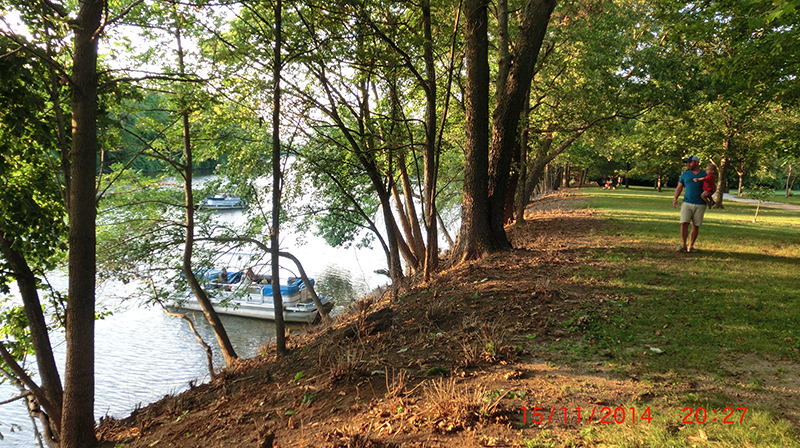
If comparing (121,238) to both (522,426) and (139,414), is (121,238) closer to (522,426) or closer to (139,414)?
(139,414)

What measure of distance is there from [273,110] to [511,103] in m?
4.29

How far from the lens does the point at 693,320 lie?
462cm

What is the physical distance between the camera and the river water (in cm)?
1245

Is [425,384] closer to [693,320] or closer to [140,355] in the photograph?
[693,320]

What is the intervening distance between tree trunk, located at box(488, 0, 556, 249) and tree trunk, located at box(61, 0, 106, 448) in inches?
237

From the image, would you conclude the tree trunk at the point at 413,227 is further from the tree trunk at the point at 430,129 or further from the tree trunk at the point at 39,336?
the tree trunk at the point at 39,336

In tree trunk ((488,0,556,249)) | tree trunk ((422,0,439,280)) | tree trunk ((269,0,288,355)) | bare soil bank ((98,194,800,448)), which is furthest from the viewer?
tree trunk ((488,0,556,249))

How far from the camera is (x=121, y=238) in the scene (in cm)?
980

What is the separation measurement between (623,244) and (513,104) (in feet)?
13.3

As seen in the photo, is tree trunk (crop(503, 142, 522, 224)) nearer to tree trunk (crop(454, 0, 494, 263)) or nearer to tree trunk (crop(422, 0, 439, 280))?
tree trunk (crop(454, 0, 494, 263))

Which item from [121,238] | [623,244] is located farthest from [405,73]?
[121,238]

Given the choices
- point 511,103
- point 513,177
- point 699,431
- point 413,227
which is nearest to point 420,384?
point 699,431

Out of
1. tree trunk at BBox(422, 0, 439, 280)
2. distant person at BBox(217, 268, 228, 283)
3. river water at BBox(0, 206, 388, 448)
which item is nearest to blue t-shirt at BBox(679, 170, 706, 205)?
tree trunk at BBox(422, 0, 439, 280)

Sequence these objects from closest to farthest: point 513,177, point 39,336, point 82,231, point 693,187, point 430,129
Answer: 1. point 82,231
2. point 39,336
3. point 430,129
4. point 693,187
5. point 513,177
